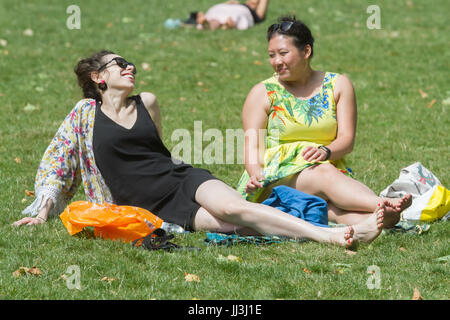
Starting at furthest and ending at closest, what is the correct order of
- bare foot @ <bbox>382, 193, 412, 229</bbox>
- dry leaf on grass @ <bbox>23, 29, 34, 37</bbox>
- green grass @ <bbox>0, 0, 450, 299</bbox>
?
1. dry leaf on grass @ <bbox>23, 29, 34, 37</bbox>
2. bare foot @ <bbox>382, 193, 412, 229</bbox>
3. green grass @ <bbox>0, 0, 450, 299</bbox>

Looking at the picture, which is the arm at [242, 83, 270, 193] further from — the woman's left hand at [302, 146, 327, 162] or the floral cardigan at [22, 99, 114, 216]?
the floral cardigan at [22, 99, 114, 216]

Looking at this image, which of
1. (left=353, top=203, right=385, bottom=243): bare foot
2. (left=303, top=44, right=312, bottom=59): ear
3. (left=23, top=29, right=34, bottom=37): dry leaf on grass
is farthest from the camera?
(left=23, top=29, right=34, bottom=37): dry leaf on grass

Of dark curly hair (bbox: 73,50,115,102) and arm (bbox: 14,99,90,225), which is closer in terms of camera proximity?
arm (bbox: 14,99,90,225)

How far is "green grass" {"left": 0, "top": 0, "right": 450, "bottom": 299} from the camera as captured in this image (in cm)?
427

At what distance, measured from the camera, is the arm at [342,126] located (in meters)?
5.45

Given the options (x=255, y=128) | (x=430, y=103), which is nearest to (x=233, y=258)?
(x=255, y=128)

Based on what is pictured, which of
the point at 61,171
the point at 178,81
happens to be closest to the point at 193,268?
the point at 61,171

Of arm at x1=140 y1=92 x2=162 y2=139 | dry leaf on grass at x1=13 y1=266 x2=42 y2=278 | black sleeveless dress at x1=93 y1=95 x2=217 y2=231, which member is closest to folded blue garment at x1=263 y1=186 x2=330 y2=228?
black sleeveless dress at x1=93 y1=95 x2=217 y2=231

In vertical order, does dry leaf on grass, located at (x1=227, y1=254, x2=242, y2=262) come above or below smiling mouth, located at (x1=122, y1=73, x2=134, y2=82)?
below

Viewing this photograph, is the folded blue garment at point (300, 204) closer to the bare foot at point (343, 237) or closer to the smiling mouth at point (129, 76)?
the bare foot at point (343, 237)

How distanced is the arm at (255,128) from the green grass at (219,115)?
743 mm

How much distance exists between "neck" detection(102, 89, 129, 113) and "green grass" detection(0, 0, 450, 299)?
932 mm

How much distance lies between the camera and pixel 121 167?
5.32 metres

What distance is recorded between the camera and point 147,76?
1054 cm
